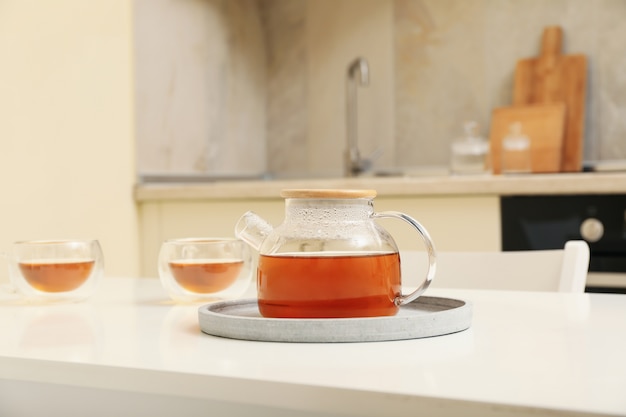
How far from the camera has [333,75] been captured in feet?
11.3

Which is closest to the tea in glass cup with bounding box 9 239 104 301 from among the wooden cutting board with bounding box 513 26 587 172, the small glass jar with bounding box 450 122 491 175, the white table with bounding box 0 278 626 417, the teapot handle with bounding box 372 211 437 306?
the white table with bounding box 0 278 626 417

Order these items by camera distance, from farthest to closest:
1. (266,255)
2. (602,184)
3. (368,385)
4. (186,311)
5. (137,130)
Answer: (137,130), (602,184), (186,311), (266,255), (368,385)

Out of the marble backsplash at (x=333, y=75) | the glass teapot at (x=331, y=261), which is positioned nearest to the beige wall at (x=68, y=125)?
the marble backsplash at (x=333, y=75)

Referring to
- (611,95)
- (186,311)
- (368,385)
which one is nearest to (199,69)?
(611,95)

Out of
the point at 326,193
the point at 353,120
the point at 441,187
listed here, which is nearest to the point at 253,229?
the point at 326,193

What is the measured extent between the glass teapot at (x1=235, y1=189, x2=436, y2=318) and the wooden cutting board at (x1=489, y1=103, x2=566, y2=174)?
2164mm

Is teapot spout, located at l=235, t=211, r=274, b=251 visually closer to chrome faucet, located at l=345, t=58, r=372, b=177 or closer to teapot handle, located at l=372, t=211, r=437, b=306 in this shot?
teapot handle, located at l=372, t=211, r=437, b=306

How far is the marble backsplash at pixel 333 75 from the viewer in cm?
288

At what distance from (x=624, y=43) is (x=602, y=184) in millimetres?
1044

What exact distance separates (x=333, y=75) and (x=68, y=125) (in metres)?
1.37

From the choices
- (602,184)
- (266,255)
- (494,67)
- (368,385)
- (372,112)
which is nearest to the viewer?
(368,385)

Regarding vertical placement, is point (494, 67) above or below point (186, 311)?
above

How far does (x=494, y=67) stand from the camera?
10.3ft

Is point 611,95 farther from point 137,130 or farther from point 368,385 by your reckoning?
point 368,385
